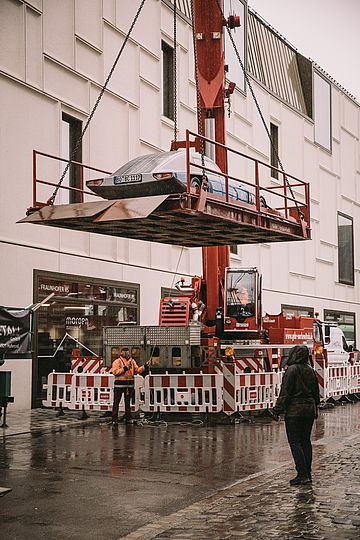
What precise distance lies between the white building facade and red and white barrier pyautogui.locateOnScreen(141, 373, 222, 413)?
4.34m

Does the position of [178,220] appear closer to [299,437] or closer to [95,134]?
[299,437]

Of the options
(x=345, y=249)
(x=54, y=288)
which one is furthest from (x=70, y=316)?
(x=345, y=249)

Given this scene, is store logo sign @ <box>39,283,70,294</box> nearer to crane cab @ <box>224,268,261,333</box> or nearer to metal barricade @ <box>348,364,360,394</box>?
crane cab @ <box>224,268,261,333</box>

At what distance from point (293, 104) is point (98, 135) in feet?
62.4

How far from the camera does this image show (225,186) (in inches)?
702

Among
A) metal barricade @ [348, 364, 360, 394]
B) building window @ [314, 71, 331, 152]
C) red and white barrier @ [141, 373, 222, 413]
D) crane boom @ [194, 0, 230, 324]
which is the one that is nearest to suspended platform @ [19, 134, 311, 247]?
crane boom @ [194, 0, 230, 324]

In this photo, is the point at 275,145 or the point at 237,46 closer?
the point at 237,46

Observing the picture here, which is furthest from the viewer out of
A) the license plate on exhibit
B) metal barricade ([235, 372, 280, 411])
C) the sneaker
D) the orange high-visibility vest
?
metal barricade ([235, 372, 280, 411])

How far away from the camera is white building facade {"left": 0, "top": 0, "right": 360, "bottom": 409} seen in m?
22.6

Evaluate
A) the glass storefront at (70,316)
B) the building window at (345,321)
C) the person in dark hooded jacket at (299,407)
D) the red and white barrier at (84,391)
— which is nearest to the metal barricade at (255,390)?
the red and white barrier at (84,391)

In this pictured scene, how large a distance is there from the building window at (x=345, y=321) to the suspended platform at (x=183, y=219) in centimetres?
2523

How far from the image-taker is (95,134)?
2619cm

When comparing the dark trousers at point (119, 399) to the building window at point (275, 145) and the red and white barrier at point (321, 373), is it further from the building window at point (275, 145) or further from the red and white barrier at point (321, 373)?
the building window at point (275, 145)

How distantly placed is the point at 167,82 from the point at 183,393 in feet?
48.7
